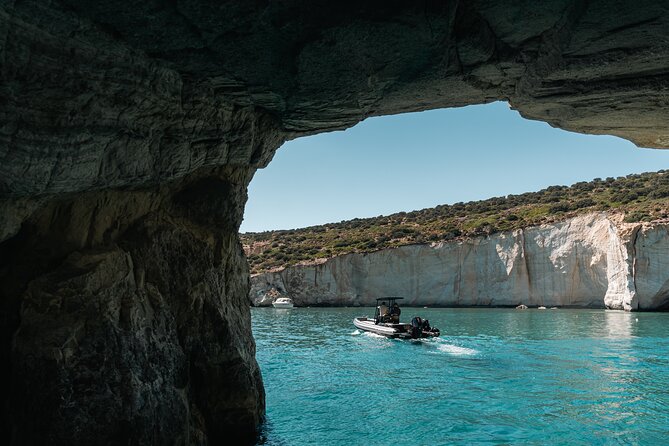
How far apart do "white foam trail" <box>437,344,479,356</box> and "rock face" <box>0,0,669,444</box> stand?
1584cm

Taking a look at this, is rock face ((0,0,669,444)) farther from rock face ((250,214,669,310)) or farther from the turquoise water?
rock face ((250,214,669,310))

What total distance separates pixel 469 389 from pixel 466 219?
6053cm

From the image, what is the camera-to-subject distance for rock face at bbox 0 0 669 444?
576 cm

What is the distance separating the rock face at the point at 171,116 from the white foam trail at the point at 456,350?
15843 millimetres

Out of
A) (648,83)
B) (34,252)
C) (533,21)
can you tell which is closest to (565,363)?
(648,83)

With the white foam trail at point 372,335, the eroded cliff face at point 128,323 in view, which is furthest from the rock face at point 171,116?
the white foam trail at point 372,335

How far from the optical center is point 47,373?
6906 millimetres

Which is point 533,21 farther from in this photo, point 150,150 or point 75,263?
point 75,263

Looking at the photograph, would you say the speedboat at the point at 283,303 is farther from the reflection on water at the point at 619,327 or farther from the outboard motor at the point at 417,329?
the outboard motor at the point at 417,329

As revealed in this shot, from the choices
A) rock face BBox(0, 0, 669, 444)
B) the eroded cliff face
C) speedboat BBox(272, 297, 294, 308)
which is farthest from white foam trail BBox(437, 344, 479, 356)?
speedboat BBox(272, 297, 294, 308)

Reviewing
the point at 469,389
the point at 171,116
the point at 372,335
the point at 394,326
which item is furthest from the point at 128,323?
the point at 372,335

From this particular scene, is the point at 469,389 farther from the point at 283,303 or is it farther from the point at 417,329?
the point at 283,303

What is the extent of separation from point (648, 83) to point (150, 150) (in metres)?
7.08

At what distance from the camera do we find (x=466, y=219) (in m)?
74.5
